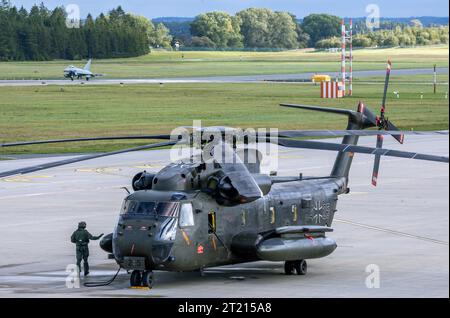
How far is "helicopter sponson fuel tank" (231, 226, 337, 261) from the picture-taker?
2517 centimetres

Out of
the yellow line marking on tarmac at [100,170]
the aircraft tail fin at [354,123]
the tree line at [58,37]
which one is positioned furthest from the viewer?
the tree line at [58,37]

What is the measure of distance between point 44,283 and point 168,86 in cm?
9451

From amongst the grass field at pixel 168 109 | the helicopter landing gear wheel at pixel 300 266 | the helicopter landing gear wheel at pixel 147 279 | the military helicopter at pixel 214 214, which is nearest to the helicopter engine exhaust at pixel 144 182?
the military helicopter at pixel 214 214

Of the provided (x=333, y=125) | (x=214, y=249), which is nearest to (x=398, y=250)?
(x=214, y=249)

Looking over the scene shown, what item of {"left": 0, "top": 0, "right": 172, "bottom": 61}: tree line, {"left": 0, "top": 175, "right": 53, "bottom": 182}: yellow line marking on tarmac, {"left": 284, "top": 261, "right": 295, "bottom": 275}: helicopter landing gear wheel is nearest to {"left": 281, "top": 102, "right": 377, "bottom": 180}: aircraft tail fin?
{"left": 284, "top": 261, "right": 295, "bottom": 275}: helicopter landing gear wheel

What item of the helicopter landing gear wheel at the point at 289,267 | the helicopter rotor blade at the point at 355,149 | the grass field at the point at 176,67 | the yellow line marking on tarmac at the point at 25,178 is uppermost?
the helicopter rotor blade at the point at 355,149

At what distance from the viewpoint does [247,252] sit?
2533cm

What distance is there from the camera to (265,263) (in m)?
28.2

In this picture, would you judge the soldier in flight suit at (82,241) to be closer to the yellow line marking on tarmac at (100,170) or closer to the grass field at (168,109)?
the yellow line marking on tarmac at (100,170)

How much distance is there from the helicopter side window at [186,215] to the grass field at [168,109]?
34.1m

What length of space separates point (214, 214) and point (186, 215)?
867 mm

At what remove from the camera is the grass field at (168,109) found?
68.6 meters

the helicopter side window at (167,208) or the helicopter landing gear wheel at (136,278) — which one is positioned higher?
the helicopter side window at (167,208)

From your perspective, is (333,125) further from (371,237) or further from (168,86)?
(168,86)
